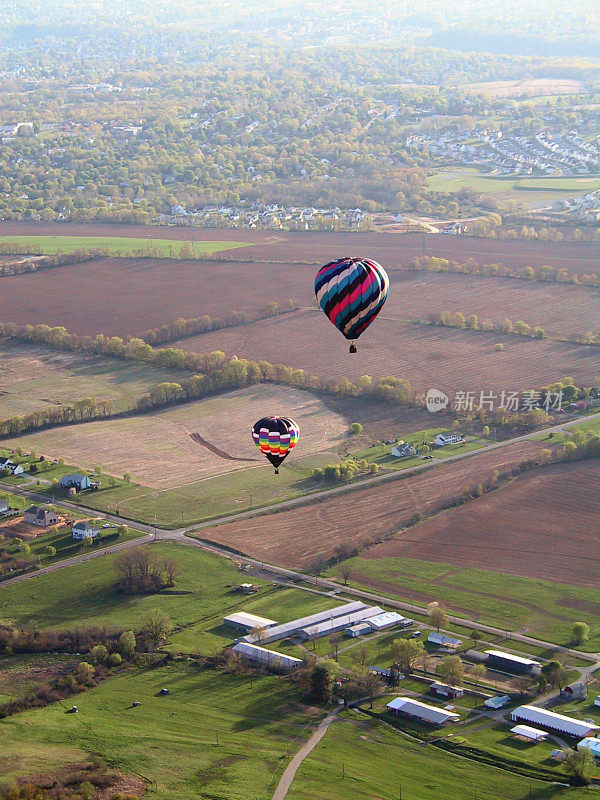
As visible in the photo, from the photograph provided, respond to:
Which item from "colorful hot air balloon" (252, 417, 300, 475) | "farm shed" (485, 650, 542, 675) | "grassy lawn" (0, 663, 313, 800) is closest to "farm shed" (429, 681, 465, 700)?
"farm shed" (485, 650, 542, 675)

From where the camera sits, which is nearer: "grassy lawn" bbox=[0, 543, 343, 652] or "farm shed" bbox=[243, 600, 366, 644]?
"farm shed" bbox=[243, 600, 366, 644]

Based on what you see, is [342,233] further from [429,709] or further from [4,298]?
[429,709]

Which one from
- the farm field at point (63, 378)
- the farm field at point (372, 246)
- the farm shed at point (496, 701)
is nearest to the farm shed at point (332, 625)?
the farm shed at point (496, 701)

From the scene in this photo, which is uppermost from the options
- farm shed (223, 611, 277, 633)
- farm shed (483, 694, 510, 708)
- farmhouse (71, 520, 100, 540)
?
farmhouse (71, 520, 100, 540)

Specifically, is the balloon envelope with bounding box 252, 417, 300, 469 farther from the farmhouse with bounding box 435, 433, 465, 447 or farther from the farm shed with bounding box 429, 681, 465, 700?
the farmhouse with bounding box 435, 433, 465, 447

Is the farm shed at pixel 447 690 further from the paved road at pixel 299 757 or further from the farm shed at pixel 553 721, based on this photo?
the paved road at pixel 299 757

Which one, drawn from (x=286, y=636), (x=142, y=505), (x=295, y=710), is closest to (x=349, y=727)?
(x=295, y=710)

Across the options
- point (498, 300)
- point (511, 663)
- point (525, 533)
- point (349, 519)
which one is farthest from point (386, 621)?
point (498, 300)

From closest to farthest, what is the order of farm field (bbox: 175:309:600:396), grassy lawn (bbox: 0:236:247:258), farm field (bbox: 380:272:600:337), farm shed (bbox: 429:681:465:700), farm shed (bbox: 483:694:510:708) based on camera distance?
farm shed (bbox: 483:694:510:708), farm shed (bbox: 429:681:465:700), farm field (bbox: 175:309:600:396), farm field (bbox: 380:272:600:337), grassy lawn (bbox: 0:236:247:258)
